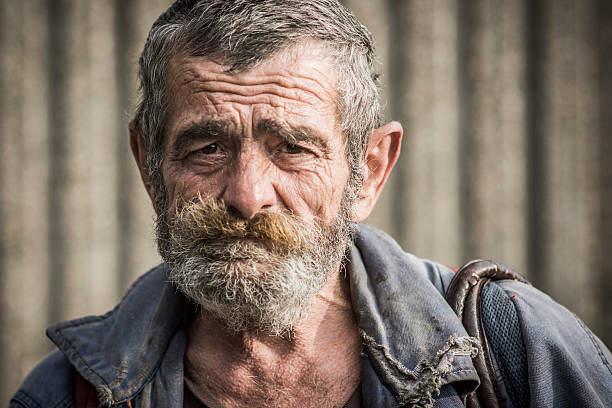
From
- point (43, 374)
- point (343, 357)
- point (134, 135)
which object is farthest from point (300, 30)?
point (43, 374)

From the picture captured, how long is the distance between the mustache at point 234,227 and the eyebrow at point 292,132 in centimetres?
22

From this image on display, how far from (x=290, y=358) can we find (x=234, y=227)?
19.4 inches

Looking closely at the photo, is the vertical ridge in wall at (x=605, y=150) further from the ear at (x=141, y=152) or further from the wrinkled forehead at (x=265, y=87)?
the ear at (x=141, y=152)

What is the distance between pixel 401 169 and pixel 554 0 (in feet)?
4.75

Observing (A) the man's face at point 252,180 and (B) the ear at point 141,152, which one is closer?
(A) the man's face at point 252,180

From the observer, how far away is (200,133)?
5.57ft

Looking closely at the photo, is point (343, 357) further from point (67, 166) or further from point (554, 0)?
point (554, 0)

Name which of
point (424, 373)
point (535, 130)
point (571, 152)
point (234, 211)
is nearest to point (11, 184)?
point (234, 211)

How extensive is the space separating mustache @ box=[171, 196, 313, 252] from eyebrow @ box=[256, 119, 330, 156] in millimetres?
221

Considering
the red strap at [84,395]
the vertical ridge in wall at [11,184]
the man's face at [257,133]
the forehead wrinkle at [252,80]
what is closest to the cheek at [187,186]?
the man's face at [257,133]

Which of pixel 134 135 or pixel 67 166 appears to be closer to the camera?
pixel 134 135

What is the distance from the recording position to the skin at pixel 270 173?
1.66 meters

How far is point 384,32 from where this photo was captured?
11.7 feet

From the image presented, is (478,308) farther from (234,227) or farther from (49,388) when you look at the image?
(49,388)
